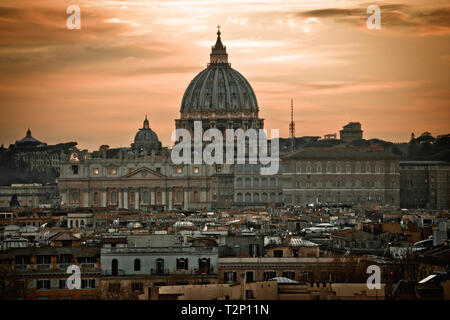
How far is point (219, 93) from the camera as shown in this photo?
558 feet

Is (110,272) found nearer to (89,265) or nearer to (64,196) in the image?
(89,265)

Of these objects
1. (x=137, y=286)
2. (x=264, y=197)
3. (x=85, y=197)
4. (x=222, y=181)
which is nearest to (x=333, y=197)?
(x=264, y=197)

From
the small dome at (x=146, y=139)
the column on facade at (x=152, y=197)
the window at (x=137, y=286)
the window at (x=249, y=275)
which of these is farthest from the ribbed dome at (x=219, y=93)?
the window at (x=137, y=286)

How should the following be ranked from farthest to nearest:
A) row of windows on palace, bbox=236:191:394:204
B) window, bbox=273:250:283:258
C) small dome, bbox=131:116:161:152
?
small dome, bbox=131:116:161:152 → row of windows on palace, bbox=236:191:394:204 → window, bbox=273:250:283:258

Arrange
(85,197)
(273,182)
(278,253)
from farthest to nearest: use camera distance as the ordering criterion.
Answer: (85,197)
(273,182)
(278,253)

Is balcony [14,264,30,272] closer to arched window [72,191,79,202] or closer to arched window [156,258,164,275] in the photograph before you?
arched window [156,258,164,275]

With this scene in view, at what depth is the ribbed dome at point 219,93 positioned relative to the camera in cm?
16912

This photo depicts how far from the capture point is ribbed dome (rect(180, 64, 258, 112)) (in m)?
169

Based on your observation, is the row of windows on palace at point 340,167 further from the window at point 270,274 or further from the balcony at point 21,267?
the balcony at point 21,267

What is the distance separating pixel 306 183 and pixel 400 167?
31.7ft

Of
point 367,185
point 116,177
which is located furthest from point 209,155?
point 367,185

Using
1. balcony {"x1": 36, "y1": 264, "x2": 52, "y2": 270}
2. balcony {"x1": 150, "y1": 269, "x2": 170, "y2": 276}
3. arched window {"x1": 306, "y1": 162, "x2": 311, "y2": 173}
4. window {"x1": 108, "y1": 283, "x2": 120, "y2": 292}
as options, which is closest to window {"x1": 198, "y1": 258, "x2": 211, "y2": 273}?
balcony {"x1": 150, "y1": 269, "x2": 170, "y2": 276}

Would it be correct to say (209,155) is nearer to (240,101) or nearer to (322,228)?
(240,101)
